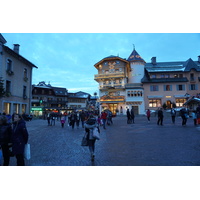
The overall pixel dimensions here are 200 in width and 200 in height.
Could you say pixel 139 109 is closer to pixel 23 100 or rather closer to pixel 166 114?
pixel 166 114

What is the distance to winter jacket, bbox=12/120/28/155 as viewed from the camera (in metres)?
4.27

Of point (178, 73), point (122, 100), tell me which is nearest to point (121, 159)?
point (122, 100)

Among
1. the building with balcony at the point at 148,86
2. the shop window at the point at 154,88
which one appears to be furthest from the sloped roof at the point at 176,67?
the shop window at the point at 154,88

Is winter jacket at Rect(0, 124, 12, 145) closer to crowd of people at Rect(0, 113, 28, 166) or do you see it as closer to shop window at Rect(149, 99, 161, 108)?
crowd of people at Rect(0, 113, 28, 166)

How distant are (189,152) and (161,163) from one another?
6.31 ft

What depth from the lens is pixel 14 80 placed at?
25.4m

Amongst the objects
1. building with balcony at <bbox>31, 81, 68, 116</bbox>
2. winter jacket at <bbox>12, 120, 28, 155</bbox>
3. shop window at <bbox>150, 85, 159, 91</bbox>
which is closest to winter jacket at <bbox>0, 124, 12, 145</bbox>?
winter jacket at <bbox>12, 120, 28, 155</bbox>

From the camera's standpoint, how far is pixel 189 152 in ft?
20.5

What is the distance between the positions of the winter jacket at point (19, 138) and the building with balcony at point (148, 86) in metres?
36.8

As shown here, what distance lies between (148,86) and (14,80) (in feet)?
102

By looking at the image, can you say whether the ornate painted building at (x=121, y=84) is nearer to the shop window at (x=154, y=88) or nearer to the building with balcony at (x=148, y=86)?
the building with balcony at (x=148, y=86)

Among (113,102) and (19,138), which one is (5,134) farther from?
(113,102)

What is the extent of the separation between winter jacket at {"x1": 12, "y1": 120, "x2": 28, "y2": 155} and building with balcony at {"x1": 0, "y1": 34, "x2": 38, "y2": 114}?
18416mm

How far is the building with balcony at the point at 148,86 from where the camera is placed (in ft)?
134
